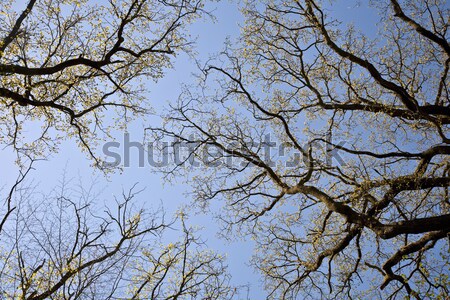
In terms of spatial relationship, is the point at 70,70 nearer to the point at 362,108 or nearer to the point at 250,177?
the point at 250,177

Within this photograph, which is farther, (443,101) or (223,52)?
(223,52)

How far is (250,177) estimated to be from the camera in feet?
32.7

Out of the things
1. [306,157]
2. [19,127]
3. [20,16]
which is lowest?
[306,157]

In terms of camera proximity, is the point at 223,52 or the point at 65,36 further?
the point at 223,52

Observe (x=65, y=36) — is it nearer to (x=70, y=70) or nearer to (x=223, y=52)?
(x=70, y=70)

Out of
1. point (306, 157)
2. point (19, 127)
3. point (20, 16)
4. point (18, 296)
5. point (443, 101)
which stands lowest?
point (18, 296)

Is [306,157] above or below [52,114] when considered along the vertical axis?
below

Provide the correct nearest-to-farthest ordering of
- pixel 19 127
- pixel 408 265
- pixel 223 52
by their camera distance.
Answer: pixel 408 265, pixel 19 127, pixel 223 52

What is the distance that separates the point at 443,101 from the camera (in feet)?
28.8

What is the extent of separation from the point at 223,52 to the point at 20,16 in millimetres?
5089

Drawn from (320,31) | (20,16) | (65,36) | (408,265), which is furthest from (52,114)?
(408,265)

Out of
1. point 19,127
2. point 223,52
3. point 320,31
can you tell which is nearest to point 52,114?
point 19,127

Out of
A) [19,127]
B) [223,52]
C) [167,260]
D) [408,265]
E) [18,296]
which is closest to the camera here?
[18,296]

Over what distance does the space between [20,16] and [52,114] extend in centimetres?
293
